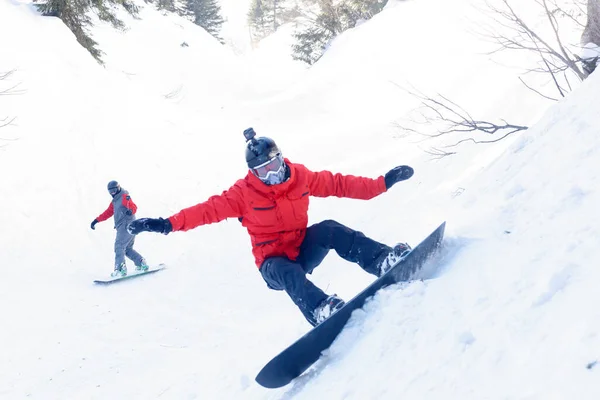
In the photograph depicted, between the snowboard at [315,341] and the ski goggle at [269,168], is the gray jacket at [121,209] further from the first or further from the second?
the snowboard at [315,341]

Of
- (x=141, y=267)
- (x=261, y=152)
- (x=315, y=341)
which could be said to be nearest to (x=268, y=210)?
(x=261, y=152)

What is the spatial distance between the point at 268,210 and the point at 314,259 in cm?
62

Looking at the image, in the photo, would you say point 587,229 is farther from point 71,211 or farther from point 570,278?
point 71,211

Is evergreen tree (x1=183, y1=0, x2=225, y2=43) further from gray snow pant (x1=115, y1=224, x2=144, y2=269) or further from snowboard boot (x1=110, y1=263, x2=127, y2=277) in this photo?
snowboard boot (x1=110, y1=263, x2=127, y2=277)

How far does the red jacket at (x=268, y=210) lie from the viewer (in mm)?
3775

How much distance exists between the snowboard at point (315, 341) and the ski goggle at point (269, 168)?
4.35 ft

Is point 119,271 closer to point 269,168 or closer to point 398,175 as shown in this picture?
point 269,168

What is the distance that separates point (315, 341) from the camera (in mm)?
2898

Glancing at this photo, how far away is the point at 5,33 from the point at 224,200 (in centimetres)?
1241

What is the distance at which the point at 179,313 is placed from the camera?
695 cm

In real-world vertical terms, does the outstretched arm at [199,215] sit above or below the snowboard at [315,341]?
above

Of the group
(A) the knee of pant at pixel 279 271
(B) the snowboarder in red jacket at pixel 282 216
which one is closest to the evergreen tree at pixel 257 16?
(B) the snowboarder in red jacket at pixel 282 216

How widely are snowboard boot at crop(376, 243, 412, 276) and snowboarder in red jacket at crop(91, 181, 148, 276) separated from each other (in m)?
6.20

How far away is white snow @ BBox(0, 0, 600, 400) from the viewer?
2.12m
